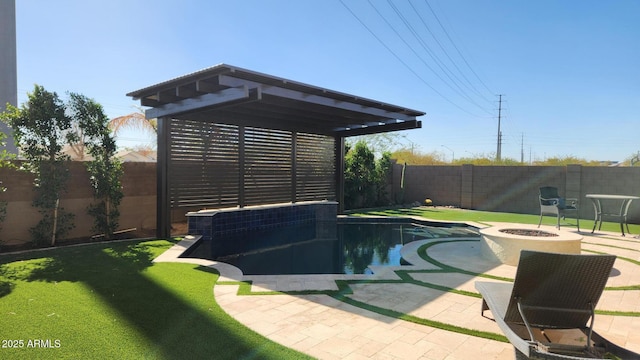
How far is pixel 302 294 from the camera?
4.42 m

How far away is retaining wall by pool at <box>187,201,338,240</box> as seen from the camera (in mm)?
8414

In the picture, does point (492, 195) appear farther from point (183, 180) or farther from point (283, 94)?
point (183, 180)

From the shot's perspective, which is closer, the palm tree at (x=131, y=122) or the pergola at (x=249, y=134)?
the pergola at (x=249, y=134)

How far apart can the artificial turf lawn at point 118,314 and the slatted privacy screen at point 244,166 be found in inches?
138

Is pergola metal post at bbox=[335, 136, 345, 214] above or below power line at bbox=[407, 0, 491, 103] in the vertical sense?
below

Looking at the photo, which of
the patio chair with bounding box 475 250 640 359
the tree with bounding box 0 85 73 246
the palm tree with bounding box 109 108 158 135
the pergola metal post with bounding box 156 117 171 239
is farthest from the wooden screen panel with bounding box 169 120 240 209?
the palm tree with bounding box 109 108 158 135

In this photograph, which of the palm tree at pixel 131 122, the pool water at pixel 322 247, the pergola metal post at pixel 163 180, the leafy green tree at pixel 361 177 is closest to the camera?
the pool water at pixel 322 247

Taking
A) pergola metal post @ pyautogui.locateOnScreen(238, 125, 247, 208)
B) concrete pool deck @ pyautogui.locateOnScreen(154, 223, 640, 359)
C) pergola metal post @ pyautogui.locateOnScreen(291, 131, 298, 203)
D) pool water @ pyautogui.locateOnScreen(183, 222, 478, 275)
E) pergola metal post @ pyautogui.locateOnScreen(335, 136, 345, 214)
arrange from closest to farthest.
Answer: concrete pool deck @ pyautogui.locateOnScreen(154, 223, 640, 359) → pool water @ pyautogui.locateOnScreen(183, 222, 478, 275) → pergola metal post @ pyautogui.locateOnScreen(238, 125, 247, 208) → pergola metal post @ pyautogui.locateOnScreen(291, 131, 298, 203) → pergola metal post @ pyautogui.locateOnScreen(335, 136, 345, 214)

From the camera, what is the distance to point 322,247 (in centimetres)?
841

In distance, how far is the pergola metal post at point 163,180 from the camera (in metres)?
7.98

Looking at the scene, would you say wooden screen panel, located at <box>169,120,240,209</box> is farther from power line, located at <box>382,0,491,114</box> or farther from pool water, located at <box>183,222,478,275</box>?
power line, located at <box>382,0,491,114</box>

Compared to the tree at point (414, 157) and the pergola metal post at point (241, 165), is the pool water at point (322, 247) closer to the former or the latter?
the pergola metal post at point (241, 165)

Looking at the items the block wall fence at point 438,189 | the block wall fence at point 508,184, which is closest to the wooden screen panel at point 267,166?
the block wall fence at point 438,189

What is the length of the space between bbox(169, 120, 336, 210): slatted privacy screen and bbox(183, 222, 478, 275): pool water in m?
1.30
